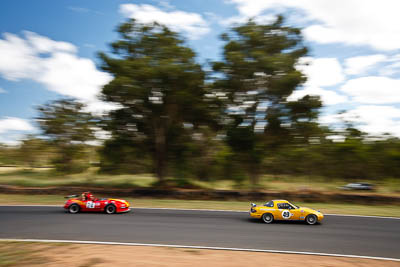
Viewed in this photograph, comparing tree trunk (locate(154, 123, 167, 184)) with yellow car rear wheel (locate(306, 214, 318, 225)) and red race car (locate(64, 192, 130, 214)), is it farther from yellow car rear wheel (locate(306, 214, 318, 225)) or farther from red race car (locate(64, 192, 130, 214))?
yellow car rear wheel (locate(306, 214, 318, 225))

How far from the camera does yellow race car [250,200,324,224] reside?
1152cm

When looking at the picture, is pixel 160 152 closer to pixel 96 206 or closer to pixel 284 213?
pixel 96 206

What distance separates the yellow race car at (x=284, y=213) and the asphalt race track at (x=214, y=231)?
287mm

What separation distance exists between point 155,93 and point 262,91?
828 centimetres

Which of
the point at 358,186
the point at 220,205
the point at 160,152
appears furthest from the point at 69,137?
the point at 358,186

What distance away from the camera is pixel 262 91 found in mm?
20875

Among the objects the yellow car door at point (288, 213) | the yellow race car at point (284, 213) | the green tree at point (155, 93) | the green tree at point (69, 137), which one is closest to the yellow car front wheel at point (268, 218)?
the yellow race car at point (284, 213)

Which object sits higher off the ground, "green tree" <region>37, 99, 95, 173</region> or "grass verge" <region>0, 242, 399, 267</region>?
"green tree" <region>37, 99, 95, 173</region>

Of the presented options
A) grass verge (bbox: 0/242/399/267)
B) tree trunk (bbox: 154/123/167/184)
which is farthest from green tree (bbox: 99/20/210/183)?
grass verge (bbox: 0/242/399/267)

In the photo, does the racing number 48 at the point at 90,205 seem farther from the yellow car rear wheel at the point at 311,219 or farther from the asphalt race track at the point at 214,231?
the yellow car rear wheel at the point at 311,219

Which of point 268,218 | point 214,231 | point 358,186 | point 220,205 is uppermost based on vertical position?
point 358,186

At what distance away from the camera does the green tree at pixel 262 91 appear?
20578 millimetres

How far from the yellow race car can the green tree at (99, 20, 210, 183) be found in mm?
11651

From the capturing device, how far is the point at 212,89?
72.4 feet
